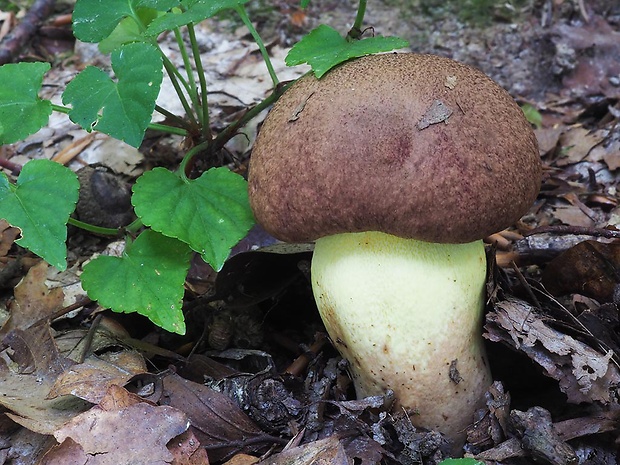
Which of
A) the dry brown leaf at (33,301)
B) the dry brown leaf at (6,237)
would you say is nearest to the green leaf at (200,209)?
the dry brown leaf at (33,301)

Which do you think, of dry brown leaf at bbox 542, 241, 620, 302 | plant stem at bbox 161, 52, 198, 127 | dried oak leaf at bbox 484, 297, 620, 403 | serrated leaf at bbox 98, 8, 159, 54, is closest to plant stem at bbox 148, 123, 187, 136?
plant stem at bbox 161, 52, 198, 127

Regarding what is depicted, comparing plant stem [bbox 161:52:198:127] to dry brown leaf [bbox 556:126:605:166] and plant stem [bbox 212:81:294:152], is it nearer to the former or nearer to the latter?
plant stem [bbox 212:81:294:152]

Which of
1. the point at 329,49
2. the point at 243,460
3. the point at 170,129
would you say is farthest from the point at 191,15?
the point at 243,460

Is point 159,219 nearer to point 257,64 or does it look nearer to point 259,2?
point 257,64

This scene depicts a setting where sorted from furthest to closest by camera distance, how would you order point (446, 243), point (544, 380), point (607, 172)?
point (607, 172) → point (544, 380) → point (446, 243)

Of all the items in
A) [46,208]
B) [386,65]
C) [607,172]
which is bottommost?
[607,172]

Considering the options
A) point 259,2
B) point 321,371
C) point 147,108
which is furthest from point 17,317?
point 259,2

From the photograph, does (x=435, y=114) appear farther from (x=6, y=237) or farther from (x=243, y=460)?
(x=6, y=237)

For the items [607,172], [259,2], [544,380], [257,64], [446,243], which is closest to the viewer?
[446,243]
